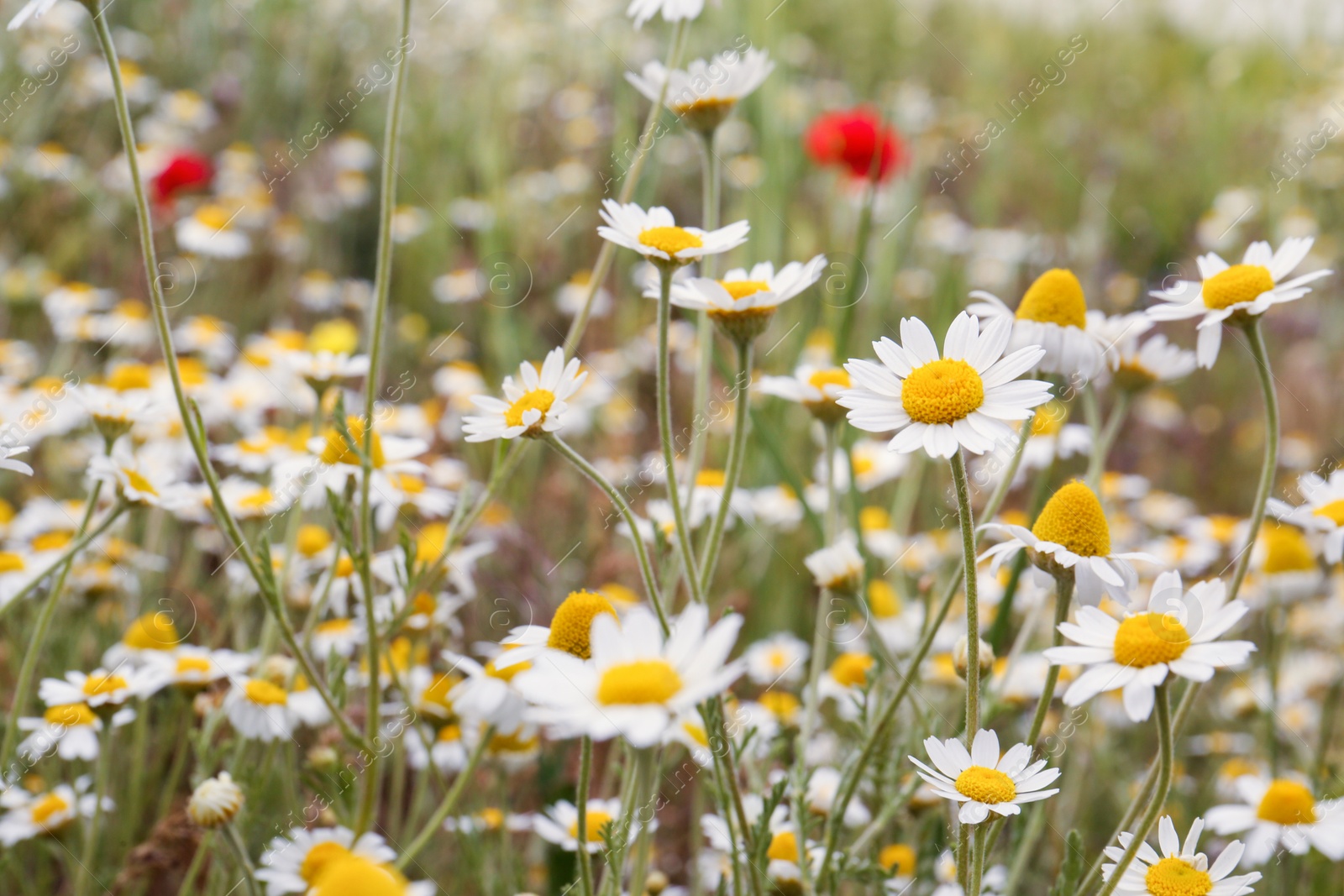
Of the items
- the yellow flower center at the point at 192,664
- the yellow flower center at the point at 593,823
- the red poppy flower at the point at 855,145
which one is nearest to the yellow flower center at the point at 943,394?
the yellow flower center at the point at 593,823

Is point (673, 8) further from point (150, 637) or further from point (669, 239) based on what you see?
point (150, 637)

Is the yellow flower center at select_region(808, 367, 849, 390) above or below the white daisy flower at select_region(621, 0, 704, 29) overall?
below

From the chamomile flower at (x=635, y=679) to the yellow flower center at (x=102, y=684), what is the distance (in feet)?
2.23

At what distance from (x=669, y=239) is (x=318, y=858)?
615 mm

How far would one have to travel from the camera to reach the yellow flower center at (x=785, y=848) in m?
0.98

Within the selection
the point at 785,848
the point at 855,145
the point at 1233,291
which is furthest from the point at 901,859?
the point at 855,145

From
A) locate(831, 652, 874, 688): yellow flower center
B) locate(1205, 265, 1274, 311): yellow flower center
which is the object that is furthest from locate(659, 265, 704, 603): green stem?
locate(831, 652, 874, 688): yellow flower center

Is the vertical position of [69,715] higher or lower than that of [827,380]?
lower

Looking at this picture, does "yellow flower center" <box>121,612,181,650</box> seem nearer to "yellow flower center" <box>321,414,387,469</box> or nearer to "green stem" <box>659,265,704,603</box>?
"yellow flower center" <box>321,414,387,469</box>

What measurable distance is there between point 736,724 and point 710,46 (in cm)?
264

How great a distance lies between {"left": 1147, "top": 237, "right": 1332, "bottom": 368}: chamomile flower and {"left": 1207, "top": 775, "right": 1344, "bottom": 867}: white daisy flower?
0.50 meters

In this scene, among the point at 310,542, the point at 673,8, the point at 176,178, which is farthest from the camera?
the point at 176,178

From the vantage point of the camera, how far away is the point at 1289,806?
3.59 feet

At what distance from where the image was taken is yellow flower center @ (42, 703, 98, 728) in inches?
41.8
